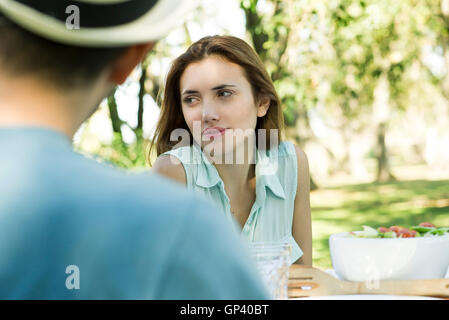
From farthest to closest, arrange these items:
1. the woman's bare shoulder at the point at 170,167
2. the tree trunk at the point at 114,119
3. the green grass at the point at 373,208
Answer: the green grass at the point at 373,208, the tree trunk at the point at 114,119, the woman's bare shoulder at the point at 170,167

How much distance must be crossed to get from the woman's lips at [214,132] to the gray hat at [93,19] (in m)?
1.66

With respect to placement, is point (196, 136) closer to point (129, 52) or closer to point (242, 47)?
point (242, 47)

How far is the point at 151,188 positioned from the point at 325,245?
9.43 meters

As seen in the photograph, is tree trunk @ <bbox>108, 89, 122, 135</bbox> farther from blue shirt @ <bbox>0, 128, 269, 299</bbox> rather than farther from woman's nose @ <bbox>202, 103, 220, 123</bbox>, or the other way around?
blue shirt @ <bbox>0, 128, 269, 299</bbox>

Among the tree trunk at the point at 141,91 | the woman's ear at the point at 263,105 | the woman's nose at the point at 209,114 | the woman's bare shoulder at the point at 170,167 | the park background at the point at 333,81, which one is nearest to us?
the woman's nose at the point at 209,114

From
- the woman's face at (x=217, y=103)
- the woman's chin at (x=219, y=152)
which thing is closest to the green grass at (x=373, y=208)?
the woman's chin at (x=219, y=152)

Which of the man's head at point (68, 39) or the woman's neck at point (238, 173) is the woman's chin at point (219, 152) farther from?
the man's head at point (68, 39)

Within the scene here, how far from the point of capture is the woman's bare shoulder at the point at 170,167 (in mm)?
2459

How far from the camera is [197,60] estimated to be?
99.5 inches

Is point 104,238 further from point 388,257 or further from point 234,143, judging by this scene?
point 234,143

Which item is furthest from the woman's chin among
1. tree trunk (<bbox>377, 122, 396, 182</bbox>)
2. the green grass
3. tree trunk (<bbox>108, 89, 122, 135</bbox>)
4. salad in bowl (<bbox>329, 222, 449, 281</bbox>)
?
tree trunk (<bbox>377, 122, 396, 182</bbox>)

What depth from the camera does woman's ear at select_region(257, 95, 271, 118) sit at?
8.91 feet

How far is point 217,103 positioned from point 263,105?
0.39m

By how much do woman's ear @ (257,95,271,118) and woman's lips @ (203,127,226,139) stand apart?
38cm
